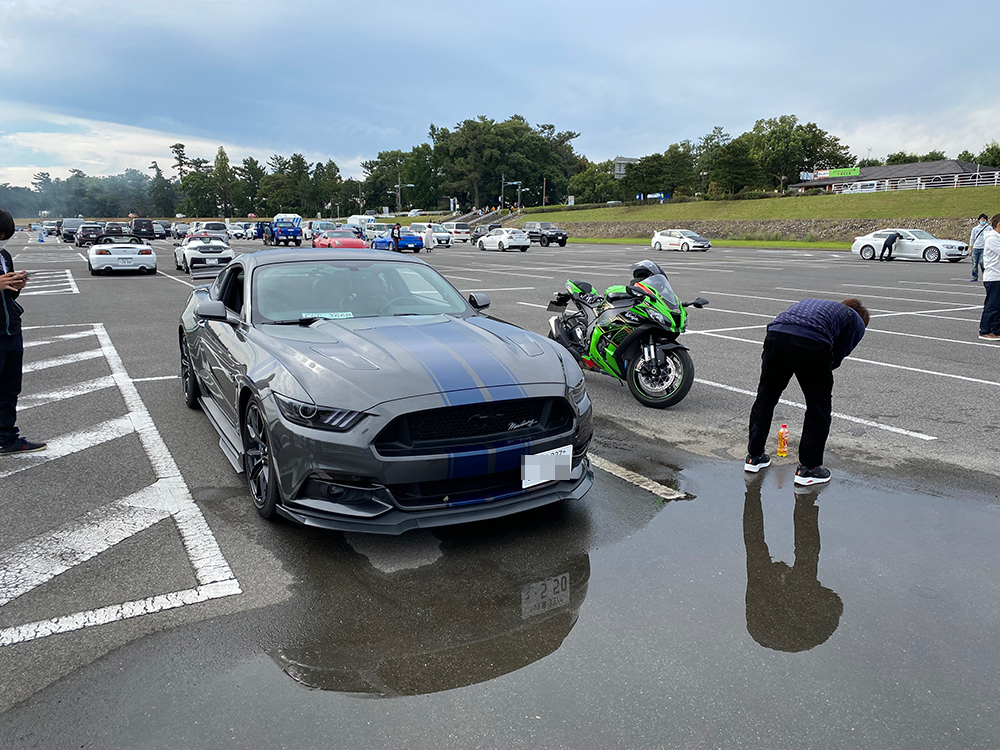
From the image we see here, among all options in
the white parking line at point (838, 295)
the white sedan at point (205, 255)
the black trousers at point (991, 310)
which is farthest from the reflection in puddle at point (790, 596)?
the white sedan at point (205, 255)

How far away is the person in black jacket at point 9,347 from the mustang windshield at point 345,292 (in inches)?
65.7

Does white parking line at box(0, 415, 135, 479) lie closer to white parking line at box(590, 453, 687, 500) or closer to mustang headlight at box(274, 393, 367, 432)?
mustang headlight at box(274, 393, 367, 432)

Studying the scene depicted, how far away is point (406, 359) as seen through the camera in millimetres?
4086

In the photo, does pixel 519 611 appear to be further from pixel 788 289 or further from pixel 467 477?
pixel 788 289

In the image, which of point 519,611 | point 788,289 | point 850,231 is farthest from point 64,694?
point 850,231

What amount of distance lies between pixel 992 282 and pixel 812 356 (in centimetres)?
805

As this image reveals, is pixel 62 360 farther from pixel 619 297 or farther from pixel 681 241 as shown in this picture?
pixel 681 241

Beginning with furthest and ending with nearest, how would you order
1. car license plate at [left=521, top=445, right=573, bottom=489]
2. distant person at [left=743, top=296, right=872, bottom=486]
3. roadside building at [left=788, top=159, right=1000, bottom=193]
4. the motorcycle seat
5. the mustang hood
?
1. roadside building at [left=788, top=159, right=1000, bottom=193]
2. the motorcycle seat
3. distant person at [left=743, top=296, right=872, bottom=486]
4. car license plate at [left=521, top=445, right=573, bottom=489]
5. the mustang hood

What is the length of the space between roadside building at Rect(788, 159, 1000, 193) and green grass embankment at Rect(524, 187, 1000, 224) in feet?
26.6

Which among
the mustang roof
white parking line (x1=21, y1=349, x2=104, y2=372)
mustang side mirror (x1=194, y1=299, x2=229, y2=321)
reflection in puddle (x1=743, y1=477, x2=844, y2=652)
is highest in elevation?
the mustang roof

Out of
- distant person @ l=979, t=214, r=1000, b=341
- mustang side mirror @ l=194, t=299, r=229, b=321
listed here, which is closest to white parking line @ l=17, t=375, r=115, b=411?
mustang side mirror @ l=194, t=299, r=229, b=321

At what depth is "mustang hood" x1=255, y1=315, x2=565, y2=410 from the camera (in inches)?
149

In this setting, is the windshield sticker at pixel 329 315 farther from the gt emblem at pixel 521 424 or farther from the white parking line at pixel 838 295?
the white parking line at pixel 838 295

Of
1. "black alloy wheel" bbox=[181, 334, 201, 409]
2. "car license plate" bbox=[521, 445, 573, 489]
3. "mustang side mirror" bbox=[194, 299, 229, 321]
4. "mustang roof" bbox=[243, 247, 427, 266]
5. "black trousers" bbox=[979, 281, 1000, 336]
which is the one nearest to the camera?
"car license plate" bbox=[521, 445, 573, 489]
